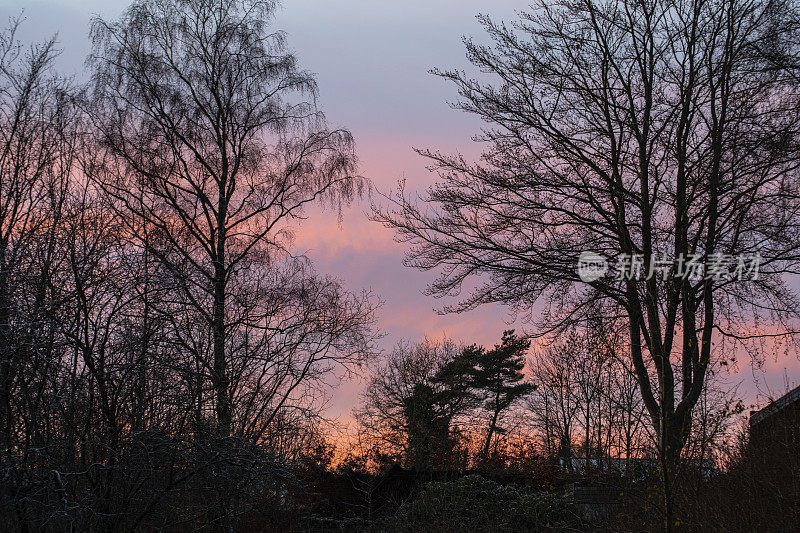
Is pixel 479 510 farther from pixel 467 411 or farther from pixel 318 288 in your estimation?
pixel 467 411

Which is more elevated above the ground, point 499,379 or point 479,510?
point 499,379

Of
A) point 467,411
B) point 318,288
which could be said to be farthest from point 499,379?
point 318,288

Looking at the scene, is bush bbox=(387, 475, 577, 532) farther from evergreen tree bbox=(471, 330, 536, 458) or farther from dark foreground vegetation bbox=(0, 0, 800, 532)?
evergreen tree bbox=(471, 330, 536, 458)

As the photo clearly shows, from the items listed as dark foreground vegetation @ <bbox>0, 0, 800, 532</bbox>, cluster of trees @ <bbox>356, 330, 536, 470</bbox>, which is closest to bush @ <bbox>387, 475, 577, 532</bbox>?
dark foreground vegetation @ <bbox>0, 0, 800, 532</bbox>

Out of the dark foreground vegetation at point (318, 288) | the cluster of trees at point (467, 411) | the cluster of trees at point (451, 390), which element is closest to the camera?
the dark foreground vegetation at point (318, 288)

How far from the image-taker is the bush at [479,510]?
11422 mm

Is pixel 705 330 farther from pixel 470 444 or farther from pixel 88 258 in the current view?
pixel 470 444

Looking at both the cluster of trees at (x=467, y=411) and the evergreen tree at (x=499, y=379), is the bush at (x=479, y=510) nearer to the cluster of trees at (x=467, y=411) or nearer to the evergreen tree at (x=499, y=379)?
the cluster of trees at (x=467, y=411)

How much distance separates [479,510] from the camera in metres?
12.5

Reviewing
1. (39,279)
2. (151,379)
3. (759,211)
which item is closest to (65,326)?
(39,279)

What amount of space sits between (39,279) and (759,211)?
35.3 ft

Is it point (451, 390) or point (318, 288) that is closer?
point (318, 288)

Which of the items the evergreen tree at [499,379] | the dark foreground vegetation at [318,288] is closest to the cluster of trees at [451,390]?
the evergreen tree at [499,379]

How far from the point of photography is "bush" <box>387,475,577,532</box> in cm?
1142
